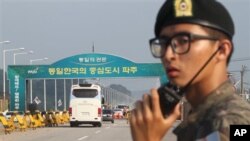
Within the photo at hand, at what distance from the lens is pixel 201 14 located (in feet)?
6.72

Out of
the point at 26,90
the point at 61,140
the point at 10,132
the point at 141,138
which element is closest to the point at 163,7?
the point at 141,138

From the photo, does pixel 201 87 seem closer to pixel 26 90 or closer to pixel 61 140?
pixel 61 140

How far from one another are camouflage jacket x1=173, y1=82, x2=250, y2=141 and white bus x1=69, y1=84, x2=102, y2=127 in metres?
41.0

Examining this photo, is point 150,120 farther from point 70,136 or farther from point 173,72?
point 70,136

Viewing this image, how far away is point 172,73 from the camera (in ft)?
6.77

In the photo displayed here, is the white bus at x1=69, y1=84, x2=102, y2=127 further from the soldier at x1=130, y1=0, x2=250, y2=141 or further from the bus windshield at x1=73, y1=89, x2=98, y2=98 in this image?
the soldier at x1=130, y1=0, x2=250, y2=141

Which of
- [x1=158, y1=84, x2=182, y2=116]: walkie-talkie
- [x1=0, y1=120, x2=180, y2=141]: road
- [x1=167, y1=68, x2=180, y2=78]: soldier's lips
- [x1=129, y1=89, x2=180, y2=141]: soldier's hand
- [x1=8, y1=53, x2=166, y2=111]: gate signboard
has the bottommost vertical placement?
[x1=0, y1=120, x2=180, y2=141]: road

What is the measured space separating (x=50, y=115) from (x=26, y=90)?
8580 mm

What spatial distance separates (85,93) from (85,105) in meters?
0.97

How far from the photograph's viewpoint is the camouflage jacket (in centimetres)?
189

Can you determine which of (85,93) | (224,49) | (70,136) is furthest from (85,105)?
(224,49)

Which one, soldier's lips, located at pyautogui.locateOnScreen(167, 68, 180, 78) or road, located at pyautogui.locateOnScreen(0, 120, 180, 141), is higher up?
soldier's lips, located at pyautogui.locateOnScreen(167, 68, 180, 78)

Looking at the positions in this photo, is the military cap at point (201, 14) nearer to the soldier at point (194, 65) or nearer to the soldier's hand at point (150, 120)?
the soldier at point (194, 65)

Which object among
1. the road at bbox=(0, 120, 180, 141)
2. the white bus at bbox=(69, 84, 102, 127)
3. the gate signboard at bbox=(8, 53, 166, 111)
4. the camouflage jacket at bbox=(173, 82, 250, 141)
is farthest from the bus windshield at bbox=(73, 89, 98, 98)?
the camouflage jacket at bbox=(173, 82, 250, 141)
